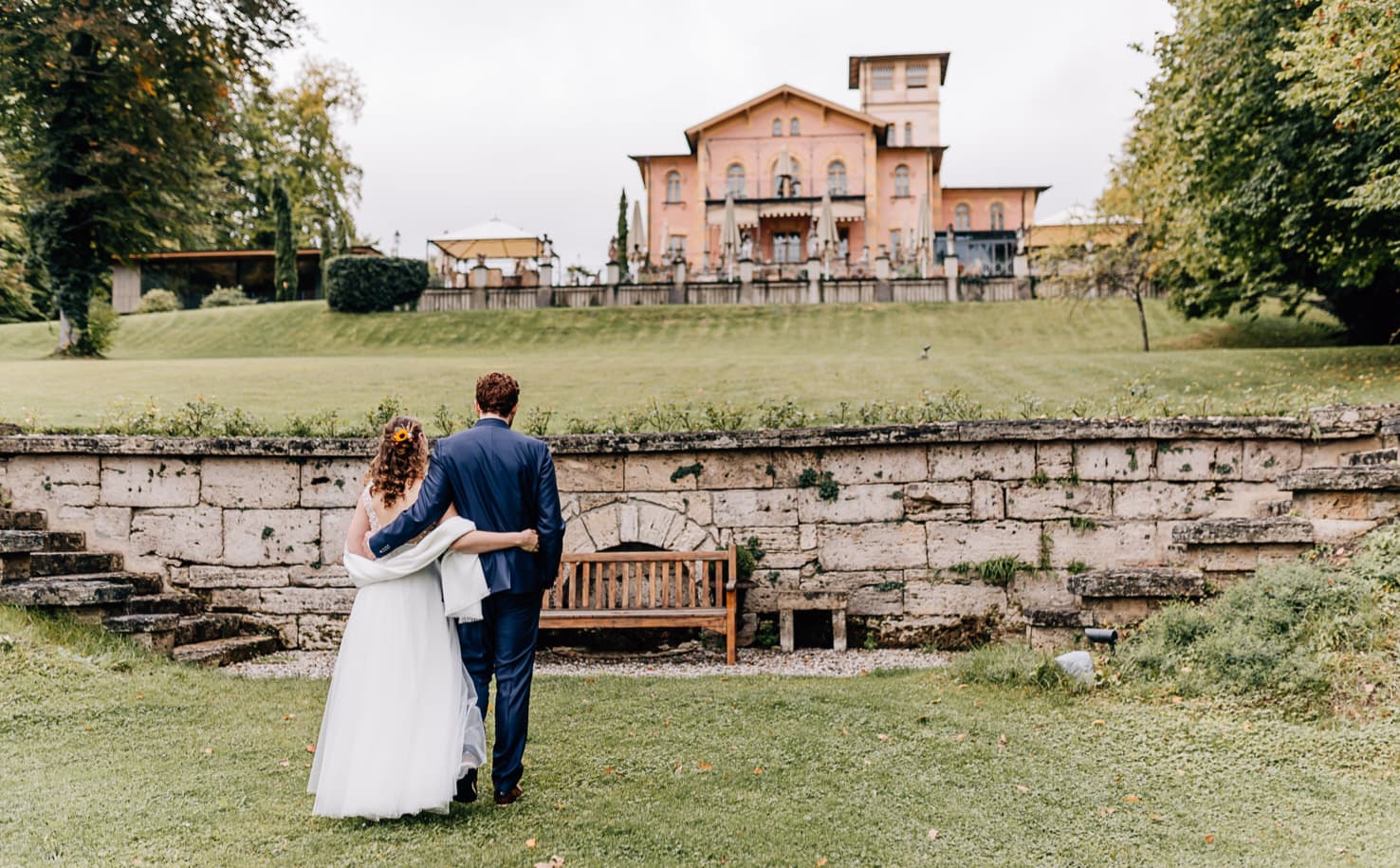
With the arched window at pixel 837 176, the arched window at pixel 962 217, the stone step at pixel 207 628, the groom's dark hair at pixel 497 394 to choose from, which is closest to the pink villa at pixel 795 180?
the arched window at pixel 837 176

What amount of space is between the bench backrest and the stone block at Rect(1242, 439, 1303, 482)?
13.7ft

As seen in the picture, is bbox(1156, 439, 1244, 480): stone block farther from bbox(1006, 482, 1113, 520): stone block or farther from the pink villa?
the pink villa

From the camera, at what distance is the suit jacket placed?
4383 mm

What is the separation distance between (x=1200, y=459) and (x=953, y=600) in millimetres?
2245

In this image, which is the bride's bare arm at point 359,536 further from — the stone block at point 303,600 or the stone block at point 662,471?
the stone block at point 303,600

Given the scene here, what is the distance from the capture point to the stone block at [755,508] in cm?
827

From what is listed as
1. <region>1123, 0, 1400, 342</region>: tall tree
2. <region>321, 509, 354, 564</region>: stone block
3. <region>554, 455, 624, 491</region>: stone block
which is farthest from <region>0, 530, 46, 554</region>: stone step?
<region>1123, 0, 1400, 342</region>: tall tree

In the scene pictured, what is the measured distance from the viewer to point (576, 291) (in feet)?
92.3

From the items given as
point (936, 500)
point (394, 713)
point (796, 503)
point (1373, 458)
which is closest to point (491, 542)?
point (394, 713)

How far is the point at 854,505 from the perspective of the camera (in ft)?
27.0

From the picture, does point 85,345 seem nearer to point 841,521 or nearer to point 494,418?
point 841,521

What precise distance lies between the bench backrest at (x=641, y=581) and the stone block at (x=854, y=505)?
0.85 metres

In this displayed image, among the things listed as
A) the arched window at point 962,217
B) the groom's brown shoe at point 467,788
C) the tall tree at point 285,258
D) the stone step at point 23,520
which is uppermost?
the arched window at point 962,217

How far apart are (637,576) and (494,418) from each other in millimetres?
3609
